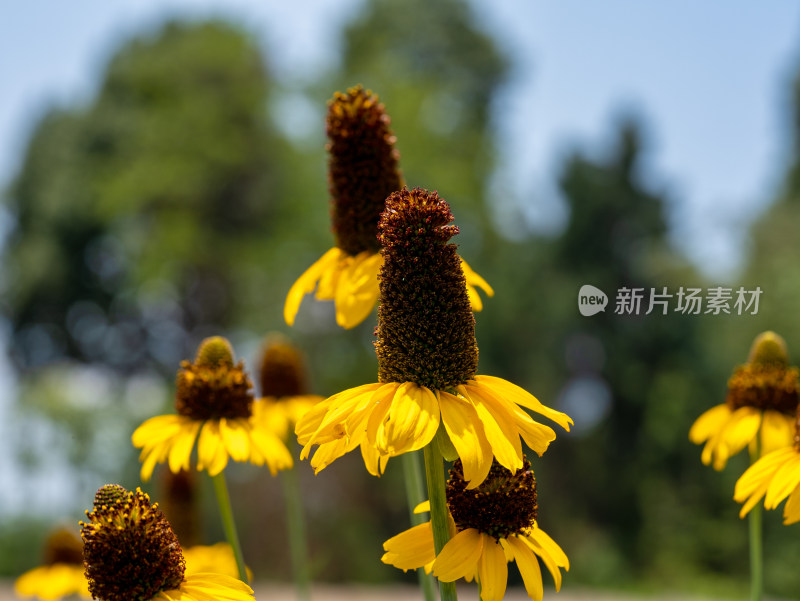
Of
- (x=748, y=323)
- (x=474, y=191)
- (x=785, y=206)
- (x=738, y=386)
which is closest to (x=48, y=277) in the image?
(x=474, y=191)

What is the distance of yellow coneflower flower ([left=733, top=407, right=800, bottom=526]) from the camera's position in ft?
5.32

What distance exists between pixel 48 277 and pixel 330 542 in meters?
10.3

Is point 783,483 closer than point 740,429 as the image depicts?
Yes

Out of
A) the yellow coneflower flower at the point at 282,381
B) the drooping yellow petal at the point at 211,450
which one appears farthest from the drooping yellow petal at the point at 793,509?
the yellow coneflower flower at the point at 282,381

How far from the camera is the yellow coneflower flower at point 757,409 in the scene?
2441 millimetres

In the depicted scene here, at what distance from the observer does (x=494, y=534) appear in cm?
149

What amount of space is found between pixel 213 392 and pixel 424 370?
1.08 m

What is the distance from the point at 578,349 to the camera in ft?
48.3

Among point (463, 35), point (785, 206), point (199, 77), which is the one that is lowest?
point (785, 206)

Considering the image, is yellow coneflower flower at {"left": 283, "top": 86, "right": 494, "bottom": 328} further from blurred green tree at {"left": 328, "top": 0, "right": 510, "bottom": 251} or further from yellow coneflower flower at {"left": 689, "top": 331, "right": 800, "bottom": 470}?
blurred green tree at {"left": 328, "top": 0, "right": 510, "bottom": 251}

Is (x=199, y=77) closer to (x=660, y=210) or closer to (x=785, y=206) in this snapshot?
(x=660, y=210)

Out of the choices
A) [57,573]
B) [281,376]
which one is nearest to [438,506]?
[281,376]

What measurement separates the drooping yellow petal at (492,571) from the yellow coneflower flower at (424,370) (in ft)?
0.73

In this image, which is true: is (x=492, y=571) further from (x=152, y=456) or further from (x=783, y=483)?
(x=152, y=456)
